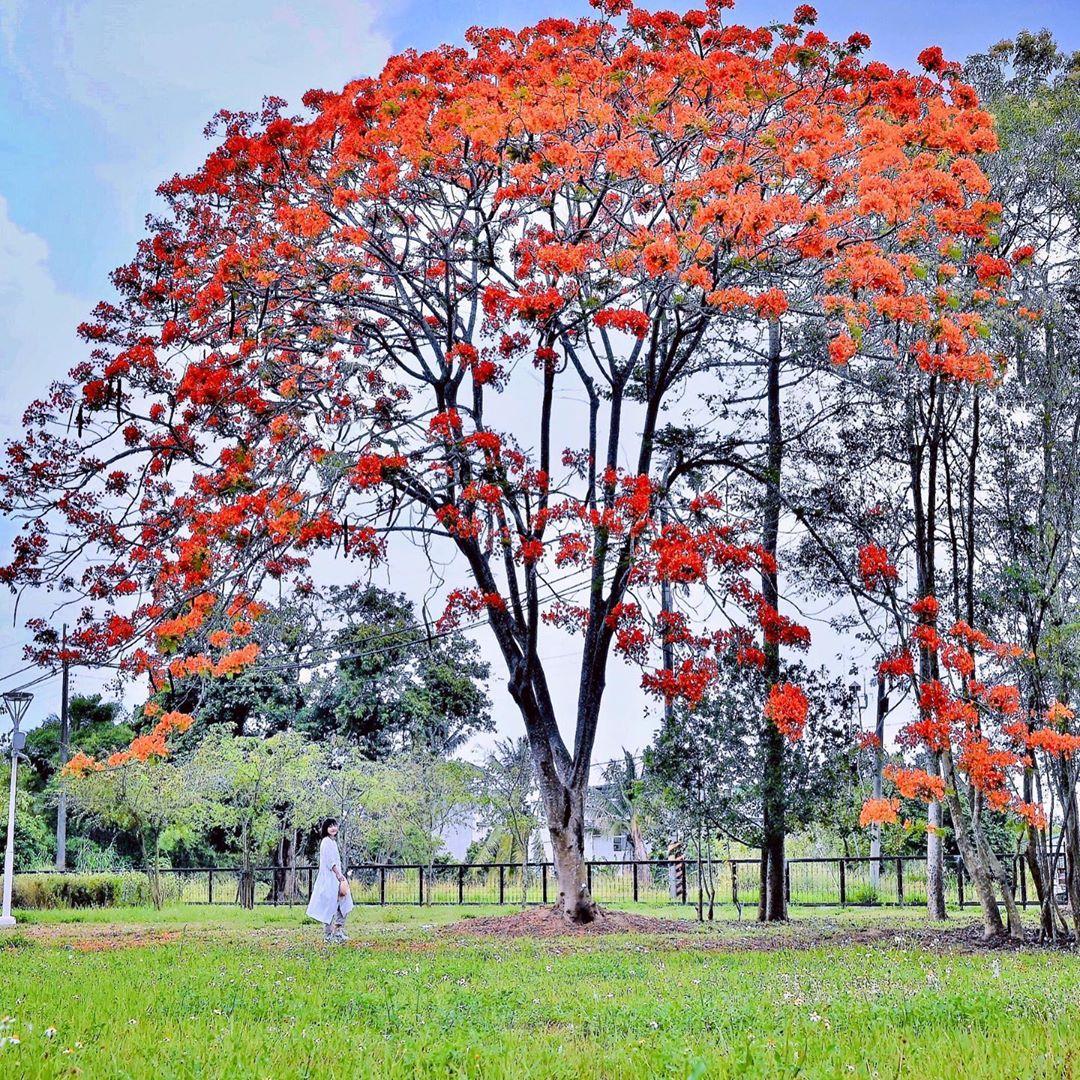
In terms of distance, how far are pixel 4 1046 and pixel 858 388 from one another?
13.4 meters

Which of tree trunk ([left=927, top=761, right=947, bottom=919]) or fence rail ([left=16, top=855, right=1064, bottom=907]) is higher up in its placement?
tree trunk ([left=927, top=761, right=947, bottom=919])

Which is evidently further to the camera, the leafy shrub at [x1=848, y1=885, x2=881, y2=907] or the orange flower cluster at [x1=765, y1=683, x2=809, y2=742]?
the leafy shrub at [x1=848, y1=885, x2=881, y2=907]

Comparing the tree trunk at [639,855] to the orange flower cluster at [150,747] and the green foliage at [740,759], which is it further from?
the orange flower cluster at [150,747]

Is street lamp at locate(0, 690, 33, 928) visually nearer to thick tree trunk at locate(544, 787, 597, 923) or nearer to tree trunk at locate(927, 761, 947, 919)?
thick tree trunk at locate(544, 787, 597, 923)

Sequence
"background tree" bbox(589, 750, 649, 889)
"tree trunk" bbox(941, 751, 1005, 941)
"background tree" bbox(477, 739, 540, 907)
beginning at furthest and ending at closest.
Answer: "background tree" bbox(477, 739, 540, 907), "background tree" bbox(589, 750, 649, 889), "tree trunk" bbox(941, 751, 1005, 941)

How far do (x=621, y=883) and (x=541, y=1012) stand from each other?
767 inches

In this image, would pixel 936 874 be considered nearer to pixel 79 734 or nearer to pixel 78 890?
pixel 78 890

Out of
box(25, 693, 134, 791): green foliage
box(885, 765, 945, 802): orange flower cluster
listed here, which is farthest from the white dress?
box(25, 693, 134, 791): green foliage

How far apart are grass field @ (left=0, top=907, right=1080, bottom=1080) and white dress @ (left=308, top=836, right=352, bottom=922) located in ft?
8.98

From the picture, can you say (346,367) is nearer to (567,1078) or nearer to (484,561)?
(484,561)

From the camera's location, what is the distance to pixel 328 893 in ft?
46.2

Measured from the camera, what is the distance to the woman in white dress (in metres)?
14.0

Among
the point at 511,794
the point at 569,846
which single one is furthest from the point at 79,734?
the point at 569,846

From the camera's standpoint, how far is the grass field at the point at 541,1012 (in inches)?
183
